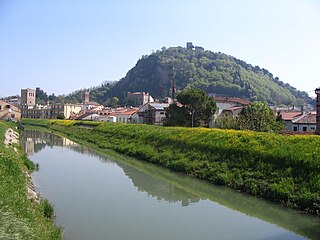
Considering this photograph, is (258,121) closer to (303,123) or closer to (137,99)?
(303,123)

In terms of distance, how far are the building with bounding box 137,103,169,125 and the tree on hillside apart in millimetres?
14626

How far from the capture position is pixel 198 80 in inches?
4951

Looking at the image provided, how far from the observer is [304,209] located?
1346cm

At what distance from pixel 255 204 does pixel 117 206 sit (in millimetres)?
5722

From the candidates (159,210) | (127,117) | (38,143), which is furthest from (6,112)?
(159,210)

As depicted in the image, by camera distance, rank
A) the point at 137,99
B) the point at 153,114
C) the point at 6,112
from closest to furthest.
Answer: the point at 153,114, the point at 6,112, the point at 137,99

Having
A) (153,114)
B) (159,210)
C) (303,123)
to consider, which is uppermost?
(153,114)

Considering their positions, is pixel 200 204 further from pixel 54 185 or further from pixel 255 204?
pixel 54 185

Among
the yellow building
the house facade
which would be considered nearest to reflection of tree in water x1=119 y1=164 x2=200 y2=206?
the house facade

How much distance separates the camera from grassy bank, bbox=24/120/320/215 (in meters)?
14.6

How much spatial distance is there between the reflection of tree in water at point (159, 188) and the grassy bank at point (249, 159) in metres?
2.17

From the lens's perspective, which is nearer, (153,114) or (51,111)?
(153,114)

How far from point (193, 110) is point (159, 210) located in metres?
29.3

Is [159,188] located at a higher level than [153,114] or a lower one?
lower
